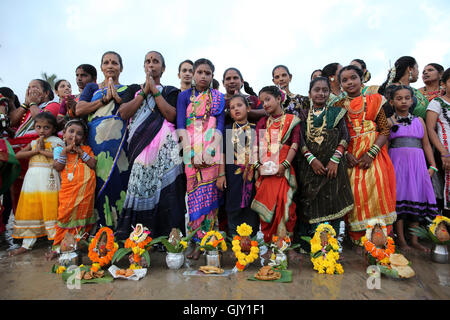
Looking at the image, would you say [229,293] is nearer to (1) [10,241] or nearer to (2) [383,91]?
(1) [10,241]

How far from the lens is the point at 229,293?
8.13 feet

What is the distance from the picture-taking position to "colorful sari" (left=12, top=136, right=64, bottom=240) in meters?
3.75

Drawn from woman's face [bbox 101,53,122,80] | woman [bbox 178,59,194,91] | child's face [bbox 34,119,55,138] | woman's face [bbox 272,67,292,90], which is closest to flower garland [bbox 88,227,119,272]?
child's face [bbox 34,119,55,138]

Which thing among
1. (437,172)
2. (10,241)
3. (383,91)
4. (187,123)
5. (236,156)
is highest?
(383,91)

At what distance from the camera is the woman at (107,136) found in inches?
148

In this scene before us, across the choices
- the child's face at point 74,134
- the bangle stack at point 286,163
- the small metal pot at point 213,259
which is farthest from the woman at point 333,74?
the child's face at point 74,134

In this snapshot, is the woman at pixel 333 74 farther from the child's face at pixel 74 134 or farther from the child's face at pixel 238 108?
the child's face at pixel 74 134

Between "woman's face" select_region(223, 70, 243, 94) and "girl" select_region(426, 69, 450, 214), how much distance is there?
2.79 metres

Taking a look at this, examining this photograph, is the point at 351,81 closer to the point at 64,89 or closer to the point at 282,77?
the point at 282,77

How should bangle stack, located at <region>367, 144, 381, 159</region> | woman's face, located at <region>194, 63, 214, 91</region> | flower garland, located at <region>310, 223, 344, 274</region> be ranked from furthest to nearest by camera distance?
woman's face, located at <region>194, 63, 214, 91</region>, bangle stack, located at <region>367, 144, 381, 159</region>, flower garland, located at <region>310, 223, 344, 274</region>

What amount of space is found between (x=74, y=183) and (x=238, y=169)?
2.11 meters

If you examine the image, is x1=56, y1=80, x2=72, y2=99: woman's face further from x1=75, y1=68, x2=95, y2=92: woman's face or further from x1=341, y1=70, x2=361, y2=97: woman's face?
x1=341, y1=70, x2=361, y2=97: woman's face

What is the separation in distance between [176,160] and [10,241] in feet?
9.95
